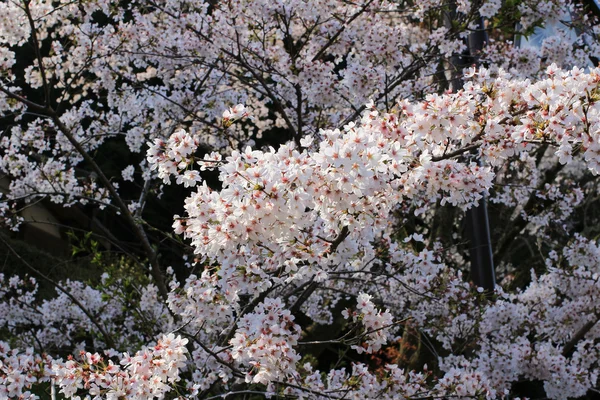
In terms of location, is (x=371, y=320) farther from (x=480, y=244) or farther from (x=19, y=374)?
(x=480, y=244)

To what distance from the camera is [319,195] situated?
2.25 meters

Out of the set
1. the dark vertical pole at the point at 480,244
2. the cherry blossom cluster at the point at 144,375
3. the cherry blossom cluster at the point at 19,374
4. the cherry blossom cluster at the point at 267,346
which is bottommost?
the cherry blossom cluster at the point at 144,375

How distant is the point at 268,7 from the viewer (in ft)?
15.8

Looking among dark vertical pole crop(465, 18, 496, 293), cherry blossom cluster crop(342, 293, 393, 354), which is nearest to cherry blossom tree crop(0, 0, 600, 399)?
cherry blossom cluster crop(342, 293, 393, 354)

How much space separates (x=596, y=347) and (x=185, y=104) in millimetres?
4258

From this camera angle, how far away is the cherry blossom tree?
7.73 ft

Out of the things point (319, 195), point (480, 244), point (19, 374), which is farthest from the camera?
point (480, 244)

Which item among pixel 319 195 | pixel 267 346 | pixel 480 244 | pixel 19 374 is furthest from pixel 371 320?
pixel 480 244

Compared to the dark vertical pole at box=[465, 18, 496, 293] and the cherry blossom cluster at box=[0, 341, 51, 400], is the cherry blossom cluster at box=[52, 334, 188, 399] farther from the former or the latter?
the dark vertical pole at box=[465, 18, 496, 293]

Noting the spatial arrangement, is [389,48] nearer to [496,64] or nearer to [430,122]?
[496,64]

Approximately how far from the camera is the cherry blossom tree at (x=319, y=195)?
236cm

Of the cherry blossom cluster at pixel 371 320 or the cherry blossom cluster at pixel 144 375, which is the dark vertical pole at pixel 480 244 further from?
the cherry blossom cluster at pixel 144 375

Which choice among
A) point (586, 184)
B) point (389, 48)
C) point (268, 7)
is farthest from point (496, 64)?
point (586, 184)

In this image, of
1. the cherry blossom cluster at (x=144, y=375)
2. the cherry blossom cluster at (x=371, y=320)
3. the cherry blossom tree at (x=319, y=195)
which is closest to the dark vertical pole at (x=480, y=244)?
the cherry blossom tree at (x=319, y=195)
